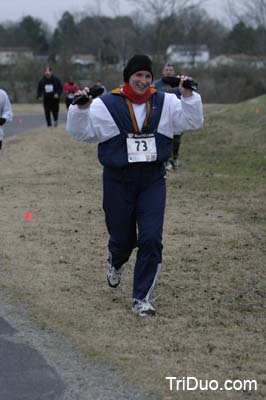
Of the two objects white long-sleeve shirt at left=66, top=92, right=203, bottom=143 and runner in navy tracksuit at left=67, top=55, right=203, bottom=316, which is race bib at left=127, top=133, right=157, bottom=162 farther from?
white long-sleeve shirt at left=66, top=92, right=203, bottom=143

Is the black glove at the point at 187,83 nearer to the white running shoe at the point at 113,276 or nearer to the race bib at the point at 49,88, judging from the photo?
the white running shoe at the point at 113,276

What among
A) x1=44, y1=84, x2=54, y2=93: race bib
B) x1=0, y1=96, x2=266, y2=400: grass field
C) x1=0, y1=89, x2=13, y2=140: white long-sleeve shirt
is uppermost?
x1=0, y1=89, x2=13, y2=140: white long-sleeve shirt

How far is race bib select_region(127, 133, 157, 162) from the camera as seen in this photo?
6152 mm

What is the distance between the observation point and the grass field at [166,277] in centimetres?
541

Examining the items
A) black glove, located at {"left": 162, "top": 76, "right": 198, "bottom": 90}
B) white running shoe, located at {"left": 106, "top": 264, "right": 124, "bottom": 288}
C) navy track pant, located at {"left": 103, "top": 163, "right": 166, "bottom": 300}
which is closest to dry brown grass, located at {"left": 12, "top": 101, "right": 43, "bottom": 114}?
white running shoe, located at {"left": 106, "top": 264, "right": 124, "bottom": 288}

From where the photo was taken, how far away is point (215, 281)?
24.5 ft

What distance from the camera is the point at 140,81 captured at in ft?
20.3

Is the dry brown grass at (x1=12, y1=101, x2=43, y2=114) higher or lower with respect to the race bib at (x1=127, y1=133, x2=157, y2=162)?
lower

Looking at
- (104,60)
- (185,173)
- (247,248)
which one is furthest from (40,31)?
(247,248)

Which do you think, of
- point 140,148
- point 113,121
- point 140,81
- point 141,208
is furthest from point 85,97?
point 141,208

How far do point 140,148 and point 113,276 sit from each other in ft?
4.63

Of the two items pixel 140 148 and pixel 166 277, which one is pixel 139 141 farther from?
pixel 166 277

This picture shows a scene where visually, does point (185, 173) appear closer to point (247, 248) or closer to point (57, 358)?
point (247, 248)

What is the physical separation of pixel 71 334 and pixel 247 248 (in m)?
3.43
